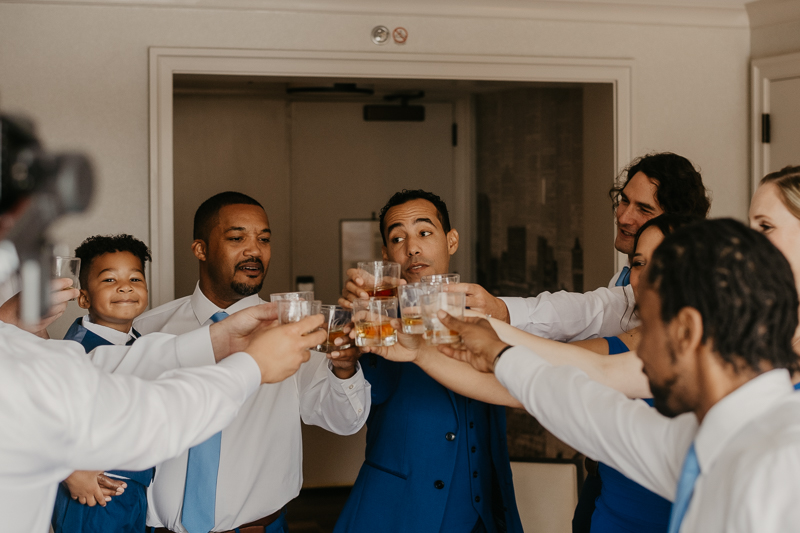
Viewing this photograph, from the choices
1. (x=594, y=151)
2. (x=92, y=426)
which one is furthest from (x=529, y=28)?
(x=92, y=426)

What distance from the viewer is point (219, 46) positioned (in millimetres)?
3535

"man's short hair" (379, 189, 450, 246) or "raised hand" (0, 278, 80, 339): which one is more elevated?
"man's short hair" (379, 189, 450, 246)

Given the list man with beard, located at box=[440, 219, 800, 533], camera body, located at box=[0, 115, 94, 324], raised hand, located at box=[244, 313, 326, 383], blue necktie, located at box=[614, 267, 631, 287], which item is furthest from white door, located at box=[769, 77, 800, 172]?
camera body, located at box=[0, 115, 94, 324]

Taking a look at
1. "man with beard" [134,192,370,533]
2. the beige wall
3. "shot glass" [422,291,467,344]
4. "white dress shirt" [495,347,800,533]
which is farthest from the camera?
the beige wall

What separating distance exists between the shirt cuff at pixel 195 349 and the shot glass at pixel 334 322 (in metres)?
0.31

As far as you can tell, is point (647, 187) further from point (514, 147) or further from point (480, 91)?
point (480, 91)

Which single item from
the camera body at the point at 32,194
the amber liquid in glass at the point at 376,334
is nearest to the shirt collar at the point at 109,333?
the amber liquid in glass at the point at 376,334

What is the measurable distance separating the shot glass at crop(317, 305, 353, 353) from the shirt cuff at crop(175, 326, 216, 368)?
0.31 metres

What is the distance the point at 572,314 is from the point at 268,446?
1.11m

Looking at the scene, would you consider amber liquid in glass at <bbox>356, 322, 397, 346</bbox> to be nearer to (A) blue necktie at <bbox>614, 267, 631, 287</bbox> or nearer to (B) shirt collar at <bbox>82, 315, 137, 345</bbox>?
A: (B) shirt collar at <bbox>82, 315, 137, 345</bbox>

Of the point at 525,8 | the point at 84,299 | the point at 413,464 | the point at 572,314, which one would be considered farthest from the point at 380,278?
the point at 525,8

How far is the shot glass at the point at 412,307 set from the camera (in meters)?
1.72

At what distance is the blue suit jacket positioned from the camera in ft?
6.26

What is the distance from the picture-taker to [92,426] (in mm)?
1170
